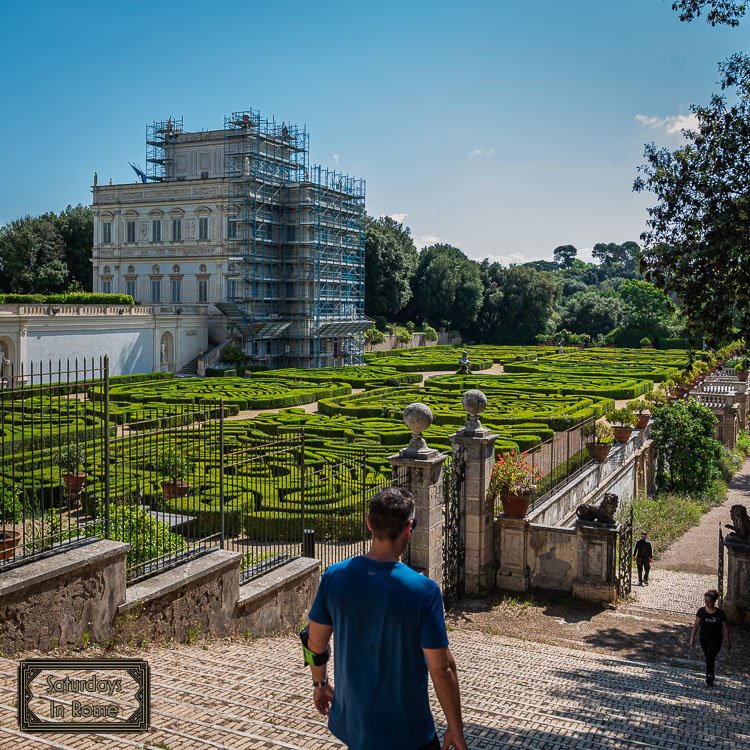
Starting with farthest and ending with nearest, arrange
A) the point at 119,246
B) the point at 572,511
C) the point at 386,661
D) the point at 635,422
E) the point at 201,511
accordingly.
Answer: the point at 119,246 < the point at 635,422 < the point at 572,511 < the point at 201,511 < the point at 386,661

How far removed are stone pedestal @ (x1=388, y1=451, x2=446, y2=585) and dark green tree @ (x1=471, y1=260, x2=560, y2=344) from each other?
6119cm

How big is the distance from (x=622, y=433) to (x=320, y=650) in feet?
52.5

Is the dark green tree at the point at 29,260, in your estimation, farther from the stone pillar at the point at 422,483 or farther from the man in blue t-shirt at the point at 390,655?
the man in blue t-shirt at the point at 390,655

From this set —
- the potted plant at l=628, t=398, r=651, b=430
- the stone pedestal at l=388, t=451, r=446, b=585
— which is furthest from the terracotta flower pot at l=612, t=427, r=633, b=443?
the stone pedestal at l=388, t=451, r=446, b=585

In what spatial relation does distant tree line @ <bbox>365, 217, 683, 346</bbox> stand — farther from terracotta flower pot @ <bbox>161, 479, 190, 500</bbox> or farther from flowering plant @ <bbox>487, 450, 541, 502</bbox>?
flowering plant @ <bbox>487, 450, 541, 502</bbox>

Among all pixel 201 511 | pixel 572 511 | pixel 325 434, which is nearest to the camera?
pixel 201 511

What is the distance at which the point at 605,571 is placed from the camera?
430 inches

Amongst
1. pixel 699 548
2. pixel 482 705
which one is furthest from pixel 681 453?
pixel 482 705

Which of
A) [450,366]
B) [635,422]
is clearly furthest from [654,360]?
[635,422]

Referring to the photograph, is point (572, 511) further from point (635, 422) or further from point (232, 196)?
point (232, 196)

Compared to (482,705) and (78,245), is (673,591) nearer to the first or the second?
(482,705)

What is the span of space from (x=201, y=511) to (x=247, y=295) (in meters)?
37.0

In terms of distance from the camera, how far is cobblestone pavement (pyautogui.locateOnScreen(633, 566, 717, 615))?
11.7 meters

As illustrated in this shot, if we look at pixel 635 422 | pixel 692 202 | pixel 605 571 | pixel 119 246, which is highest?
pixel 119 246
